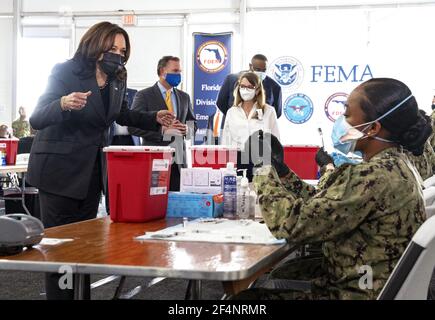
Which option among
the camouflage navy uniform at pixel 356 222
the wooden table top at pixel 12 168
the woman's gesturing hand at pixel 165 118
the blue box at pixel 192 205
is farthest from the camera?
the wooden table top at pixel 12 168

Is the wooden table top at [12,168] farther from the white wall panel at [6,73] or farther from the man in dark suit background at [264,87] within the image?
the white wall panel at [6,73]

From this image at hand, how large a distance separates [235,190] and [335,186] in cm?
92

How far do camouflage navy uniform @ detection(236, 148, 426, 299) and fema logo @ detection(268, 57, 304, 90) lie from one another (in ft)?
28.8

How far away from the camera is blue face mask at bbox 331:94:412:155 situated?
1791 millimetres

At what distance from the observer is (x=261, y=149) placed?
6.92 feet

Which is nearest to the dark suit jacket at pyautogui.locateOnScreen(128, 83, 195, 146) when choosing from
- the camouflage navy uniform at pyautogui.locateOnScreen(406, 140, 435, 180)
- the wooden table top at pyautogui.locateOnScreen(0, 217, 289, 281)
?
the camouflage navy uniform at pyautogui.locateOnScreen(406, 140, 435, 180)

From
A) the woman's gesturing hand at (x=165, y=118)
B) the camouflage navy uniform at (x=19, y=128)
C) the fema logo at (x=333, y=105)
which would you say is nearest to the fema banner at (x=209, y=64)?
the fema logo at (x=333, y=105)

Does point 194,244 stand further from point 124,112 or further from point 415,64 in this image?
point 415,64

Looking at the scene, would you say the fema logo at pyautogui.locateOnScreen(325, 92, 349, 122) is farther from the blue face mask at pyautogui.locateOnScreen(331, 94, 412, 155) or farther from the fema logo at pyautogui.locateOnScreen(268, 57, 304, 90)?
the blue face mask at pyautogui.locateOnScreen(331, 94, 412, 155)

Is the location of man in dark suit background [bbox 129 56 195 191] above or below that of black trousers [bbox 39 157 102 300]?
above

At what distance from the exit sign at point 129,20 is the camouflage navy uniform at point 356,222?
9.89 metres

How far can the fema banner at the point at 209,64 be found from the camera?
10195 millimetres
